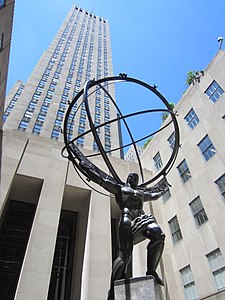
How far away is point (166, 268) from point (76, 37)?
7151 cm

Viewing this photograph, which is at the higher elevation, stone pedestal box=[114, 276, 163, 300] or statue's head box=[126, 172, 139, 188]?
statue's head box=[126, 172, 139, 188]

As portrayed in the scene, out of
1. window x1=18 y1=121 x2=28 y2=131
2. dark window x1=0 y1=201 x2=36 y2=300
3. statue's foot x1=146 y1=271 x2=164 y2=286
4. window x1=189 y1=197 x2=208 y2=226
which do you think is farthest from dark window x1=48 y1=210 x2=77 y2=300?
window x1=18 y1=121 x2=28 y2=131

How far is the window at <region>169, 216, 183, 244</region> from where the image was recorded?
15.8 metres

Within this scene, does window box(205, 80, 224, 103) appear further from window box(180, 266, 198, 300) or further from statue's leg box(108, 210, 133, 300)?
statue's leg box(108, 210, 133, 300)

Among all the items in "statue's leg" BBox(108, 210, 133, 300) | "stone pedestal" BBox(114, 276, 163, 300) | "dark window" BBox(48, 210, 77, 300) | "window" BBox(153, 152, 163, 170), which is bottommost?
"stone pedestal" BBox(114, 276, 163, 300)

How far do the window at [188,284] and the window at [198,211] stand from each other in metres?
3.02

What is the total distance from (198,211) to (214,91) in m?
8.79

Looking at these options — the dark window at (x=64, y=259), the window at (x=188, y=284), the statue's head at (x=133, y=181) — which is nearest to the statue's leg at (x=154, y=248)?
the statue's head at (x=133, y=181)

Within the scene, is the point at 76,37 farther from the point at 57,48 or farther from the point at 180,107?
the point at 180,107

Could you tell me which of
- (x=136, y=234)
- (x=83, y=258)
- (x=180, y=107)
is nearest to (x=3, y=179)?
(x=83, y=258)

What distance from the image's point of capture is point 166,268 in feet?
48.8

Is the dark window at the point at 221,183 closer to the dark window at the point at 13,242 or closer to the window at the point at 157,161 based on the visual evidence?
the window at the point at 157,161

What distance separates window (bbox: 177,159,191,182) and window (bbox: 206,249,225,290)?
5.56m

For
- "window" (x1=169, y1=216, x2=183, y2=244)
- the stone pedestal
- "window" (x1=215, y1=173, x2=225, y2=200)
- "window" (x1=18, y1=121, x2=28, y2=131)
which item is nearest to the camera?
the stone pedestal
